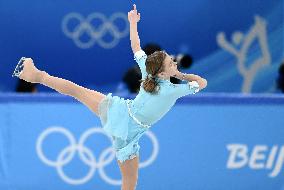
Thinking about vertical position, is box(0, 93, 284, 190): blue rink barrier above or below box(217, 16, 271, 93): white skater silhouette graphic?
below

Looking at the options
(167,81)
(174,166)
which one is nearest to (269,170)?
(174,166)

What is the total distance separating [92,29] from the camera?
35.9 ft

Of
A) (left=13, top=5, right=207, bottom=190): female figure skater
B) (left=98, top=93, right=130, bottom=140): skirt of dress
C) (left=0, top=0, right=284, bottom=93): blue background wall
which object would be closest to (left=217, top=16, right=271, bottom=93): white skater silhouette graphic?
(left=0, top=0, right=284, bottom=93): blue background wall

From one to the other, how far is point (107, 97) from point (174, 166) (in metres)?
1.48

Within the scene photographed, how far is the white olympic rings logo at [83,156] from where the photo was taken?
687 cm

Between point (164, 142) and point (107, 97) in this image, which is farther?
point (164, 142)

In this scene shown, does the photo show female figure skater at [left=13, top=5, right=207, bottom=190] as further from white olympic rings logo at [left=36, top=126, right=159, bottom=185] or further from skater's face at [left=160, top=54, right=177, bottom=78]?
white olympic rings logo at [left=36, top=126, right=159, bottom=185]

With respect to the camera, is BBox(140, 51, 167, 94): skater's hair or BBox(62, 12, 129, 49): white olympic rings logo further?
BBox(62, 12, 129, 49): white olympic rings logo

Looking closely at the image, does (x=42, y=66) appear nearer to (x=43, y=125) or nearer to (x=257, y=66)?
(x=257, y=66)

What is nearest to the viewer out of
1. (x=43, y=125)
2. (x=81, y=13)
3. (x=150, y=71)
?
(x=150, y=71)

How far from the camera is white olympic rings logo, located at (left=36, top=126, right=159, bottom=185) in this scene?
6.87m

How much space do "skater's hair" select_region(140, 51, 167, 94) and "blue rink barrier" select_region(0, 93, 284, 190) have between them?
132 centimetres

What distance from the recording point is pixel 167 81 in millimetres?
5656

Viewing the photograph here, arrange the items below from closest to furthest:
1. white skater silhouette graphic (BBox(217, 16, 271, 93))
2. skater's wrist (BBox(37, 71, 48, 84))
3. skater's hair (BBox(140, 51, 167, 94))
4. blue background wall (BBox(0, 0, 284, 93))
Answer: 1. skater's hair (BBox(140, 51, 167, 94))
2. skater's wrist (BBox(37, 71, 48, 84))
3. blue background wall (BBox(0, 0, 284, 93))
4. white skater silhouette graphic (BBox(217, 16, 271, 93))
